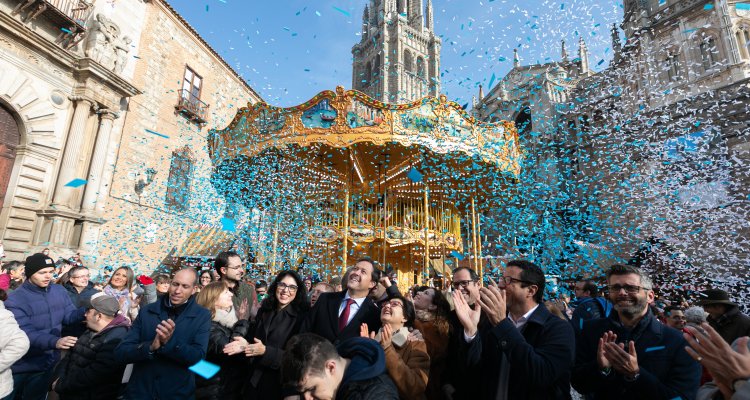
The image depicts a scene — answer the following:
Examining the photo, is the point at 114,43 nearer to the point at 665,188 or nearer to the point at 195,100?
the point at 195,100

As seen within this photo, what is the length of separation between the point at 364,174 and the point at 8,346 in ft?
30.6

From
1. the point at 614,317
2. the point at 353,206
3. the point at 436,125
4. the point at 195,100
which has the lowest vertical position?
the point at 614,317

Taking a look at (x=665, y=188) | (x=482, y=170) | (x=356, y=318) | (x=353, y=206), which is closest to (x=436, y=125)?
(x=482, y=170)

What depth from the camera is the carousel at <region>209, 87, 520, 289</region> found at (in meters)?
8.97

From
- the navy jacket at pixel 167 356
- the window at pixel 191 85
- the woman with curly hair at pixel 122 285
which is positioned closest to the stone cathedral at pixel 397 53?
the window at pixel 191 85

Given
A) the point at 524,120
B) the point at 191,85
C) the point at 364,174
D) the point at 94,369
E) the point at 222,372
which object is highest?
the point at 524,120

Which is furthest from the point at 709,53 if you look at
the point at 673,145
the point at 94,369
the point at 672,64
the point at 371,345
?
the point at 94,369

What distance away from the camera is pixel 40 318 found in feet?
11.7

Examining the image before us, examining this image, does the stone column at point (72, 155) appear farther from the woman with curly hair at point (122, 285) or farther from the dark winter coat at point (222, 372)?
the dark winter coat at point (222, 372)

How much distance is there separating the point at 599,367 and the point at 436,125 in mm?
7431

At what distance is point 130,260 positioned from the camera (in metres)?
13.0

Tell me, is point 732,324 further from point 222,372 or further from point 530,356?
point 222,372

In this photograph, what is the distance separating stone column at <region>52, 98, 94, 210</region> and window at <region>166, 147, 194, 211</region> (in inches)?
143

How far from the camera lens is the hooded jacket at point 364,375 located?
1.64 meters
